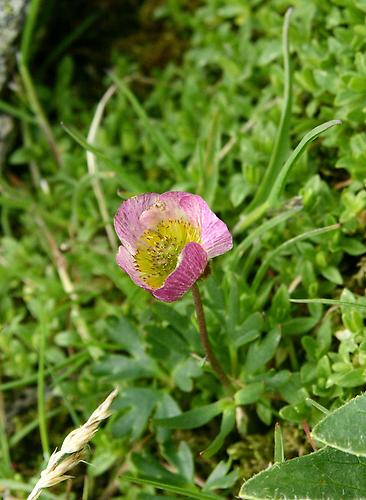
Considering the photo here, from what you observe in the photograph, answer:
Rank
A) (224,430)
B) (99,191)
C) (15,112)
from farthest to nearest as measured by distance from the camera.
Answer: (15,112)
(99,191)
(224,430)

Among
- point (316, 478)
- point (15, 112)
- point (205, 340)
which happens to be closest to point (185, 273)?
point (205, 340)

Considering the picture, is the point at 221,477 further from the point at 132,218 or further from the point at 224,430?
the point at 132,218

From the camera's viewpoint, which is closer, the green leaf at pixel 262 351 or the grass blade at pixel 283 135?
the green leaf at pixel 262 351

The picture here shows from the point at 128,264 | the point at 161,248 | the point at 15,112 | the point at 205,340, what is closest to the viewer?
the point at 128,264

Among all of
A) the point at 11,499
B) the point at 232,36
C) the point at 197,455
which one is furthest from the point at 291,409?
the point at 232,36

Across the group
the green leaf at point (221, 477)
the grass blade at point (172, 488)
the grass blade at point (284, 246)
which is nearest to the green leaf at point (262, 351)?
the grass blade at point (284, 246)

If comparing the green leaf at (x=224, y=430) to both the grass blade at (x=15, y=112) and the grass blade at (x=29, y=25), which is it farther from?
the grass blade at (x=29, y=25)

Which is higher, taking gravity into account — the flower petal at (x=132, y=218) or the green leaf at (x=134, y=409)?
the flower petal at (x=132, y=218)

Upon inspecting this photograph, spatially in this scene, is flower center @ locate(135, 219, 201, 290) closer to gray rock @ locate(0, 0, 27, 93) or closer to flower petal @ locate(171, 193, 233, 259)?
flower petal @ locate(171, 193, 233, 259)
